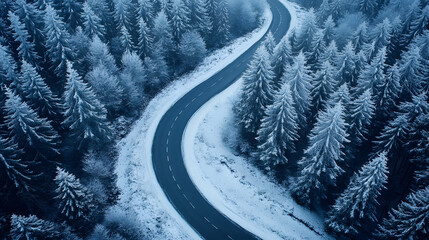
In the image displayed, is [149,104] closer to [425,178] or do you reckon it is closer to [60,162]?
[60,162]

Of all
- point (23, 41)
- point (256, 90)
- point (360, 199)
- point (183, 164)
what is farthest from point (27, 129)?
point (360, 199)

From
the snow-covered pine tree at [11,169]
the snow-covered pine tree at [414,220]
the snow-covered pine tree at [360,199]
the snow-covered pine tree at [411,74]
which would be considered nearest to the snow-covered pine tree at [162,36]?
the snow-covered pine tree at [11,169]

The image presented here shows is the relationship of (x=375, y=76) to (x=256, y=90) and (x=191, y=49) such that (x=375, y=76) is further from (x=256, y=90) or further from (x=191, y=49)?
(x=191, y=49)

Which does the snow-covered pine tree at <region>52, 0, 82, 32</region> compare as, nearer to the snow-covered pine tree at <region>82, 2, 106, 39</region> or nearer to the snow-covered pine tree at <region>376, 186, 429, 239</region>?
the snow-covered pine tree at <region>82, 2, 106, 39</region>

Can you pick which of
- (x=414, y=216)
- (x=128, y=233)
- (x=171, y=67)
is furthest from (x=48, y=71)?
(x=414, y=216)

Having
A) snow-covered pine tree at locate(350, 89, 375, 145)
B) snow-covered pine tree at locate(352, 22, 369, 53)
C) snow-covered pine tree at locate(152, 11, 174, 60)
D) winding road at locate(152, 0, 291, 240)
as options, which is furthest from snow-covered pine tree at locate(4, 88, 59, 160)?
snow-covered pine tree at locate(352, 22, 369, 53)

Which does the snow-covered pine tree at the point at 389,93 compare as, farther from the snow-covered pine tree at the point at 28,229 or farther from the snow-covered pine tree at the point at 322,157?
the snow-covered pine tree at the point at 28,229

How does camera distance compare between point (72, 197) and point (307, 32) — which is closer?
point (72, 197)
